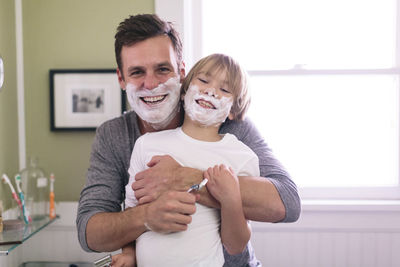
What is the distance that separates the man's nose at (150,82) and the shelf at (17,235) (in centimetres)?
75

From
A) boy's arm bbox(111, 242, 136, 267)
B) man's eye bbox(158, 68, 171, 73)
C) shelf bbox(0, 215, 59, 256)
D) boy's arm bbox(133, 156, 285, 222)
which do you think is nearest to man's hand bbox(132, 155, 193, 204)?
boy's arm bbox(133, 156, 285, 222)

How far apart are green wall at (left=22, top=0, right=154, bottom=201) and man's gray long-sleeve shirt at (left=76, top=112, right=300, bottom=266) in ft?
2.22

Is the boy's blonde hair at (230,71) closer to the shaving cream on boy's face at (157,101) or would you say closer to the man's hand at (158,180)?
the shaving cream on boy's face at (157,101)

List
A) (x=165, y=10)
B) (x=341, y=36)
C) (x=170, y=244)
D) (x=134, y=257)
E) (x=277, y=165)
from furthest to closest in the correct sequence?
(x=341, y=36)
(x=165, y=10)
(x=277, y=165)
(x=134, y=257)
(x=170, y=244)

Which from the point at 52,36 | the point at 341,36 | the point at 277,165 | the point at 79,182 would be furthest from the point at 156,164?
the point at 341,36

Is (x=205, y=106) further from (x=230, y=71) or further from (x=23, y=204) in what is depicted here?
(x=23, y=204)

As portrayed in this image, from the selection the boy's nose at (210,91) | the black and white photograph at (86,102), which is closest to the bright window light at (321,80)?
the black and white photograph at (86,102)

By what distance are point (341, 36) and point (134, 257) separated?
1568 mm

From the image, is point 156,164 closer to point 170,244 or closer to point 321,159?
point 170,244

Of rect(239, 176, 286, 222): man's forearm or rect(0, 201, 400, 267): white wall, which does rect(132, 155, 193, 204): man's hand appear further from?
rect(0, 201, 400, 267): white wall

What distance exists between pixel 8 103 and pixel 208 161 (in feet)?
3.92

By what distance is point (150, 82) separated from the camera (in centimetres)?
135

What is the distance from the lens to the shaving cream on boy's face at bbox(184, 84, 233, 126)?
1.18 m

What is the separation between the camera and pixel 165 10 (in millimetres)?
1984
